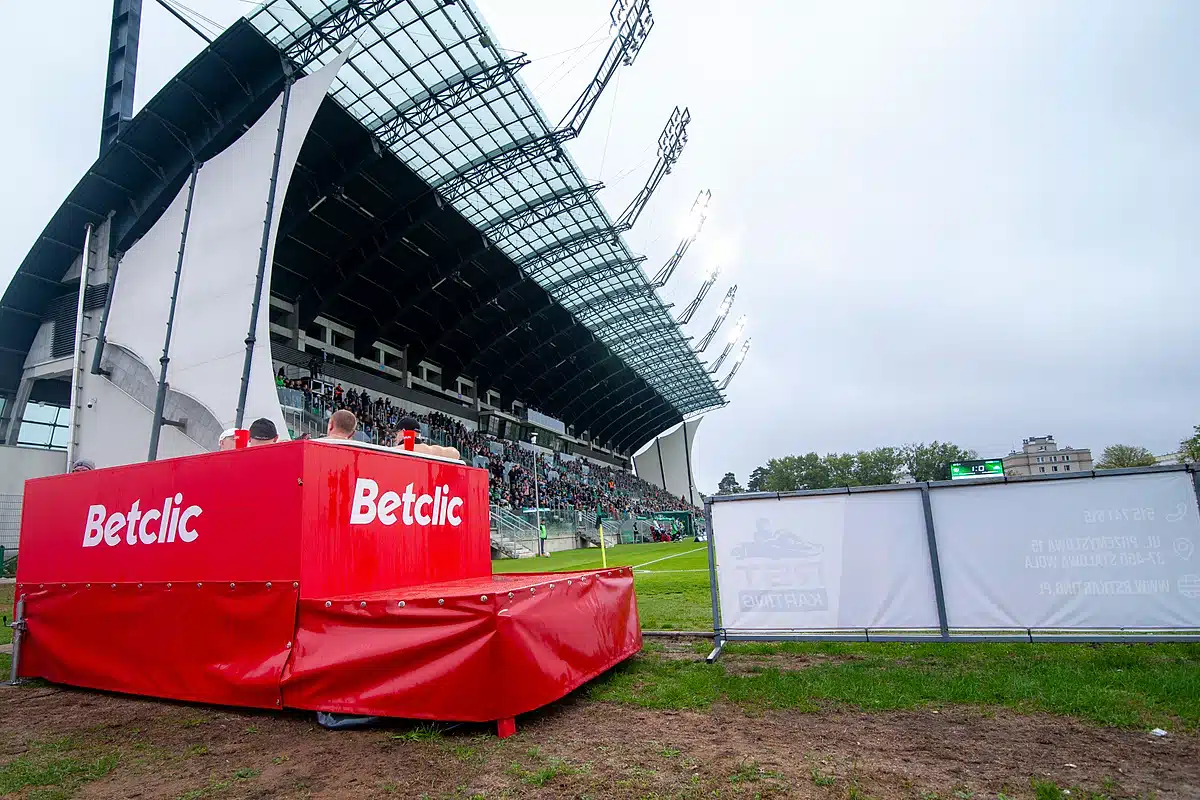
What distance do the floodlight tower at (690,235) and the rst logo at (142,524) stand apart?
41915 mm

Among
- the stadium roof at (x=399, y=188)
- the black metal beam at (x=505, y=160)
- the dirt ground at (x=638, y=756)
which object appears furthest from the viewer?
the black metal beam at (x=505, y=160)

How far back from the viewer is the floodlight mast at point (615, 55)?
2675 centimetres

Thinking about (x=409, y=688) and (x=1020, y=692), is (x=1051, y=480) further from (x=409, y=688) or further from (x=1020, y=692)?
(x=409, y=688)

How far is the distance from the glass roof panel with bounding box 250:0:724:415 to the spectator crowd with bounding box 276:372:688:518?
11753 mm

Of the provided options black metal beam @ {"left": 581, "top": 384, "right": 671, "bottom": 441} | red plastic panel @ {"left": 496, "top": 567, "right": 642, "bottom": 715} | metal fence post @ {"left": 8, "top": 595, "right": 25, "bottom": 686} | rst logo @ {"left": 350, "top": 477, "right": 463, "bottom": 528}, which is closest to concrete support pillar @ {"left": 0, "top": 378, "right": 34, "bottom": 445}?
metal fence post @ {"left": 8, "top": 595, "right": 25, "bottom": 686}

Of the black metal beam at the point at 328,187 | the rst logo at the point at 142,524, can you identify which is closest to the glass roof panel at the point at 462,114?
the black metal beam at the point at 328,187

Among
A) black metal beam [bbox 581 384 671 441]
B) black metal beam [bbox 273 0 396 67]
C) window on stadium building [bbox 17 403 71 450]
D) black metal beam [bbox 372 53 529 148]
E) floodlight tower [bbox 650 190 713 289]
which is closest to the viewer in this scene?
black metal beam [bbox 273 0 396 67]

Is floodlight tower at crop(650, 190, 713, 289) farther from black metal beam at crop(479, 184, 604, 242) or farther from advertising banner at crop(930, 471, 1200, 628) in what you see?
advertising banner at crop(930, 471, 1200, 628)

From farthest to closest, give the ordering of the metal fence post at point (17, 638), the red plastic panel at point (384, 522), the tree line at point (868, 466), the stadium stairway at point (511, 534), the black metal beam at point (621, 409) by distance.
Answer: the tree line at point (868, 466) → the black metal beam at point (621, 409) → the stadium stairway at point (511, 534) → the metal fence post at point (17, 638) → the red plastic panel at point (384, 522)

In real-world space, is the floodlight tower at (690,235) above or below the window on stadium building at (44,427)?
above

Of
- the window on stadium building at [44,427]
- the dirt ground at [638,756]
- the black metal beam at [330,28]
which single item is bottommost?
the dirt ground at [638,756]

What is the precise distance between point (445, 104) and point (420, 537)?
77.8ft

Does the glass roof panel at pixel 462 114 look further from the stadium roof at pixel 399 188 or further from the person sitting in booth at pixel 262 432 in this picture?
the person sitting in booth at pixel 262 432

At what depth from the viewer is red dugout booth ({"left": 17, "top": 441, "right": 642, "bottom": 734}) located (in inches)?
152
